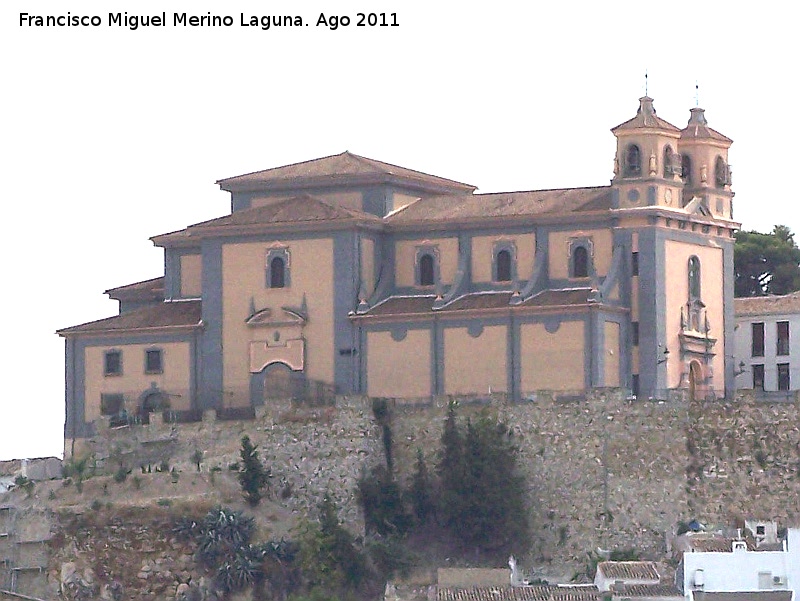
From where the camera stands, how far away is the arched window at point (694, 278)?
11994cm

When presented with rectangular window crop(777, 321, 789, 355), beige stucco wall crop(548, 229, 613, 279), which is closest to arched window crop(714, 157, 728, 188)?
beige stucco wall crop(548, 229, 613, 279)

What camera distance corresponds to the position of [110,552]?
380 feet

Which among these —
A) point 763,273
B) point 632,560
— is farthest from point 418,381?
point 763,273

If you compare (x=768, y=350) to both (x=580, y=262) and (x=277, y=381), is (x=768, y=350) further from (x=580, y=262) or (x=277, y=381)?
(x=277, y=381)

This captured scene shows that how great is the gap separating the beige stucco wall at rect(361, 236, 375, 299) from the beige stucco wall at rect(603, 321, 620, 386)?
7844 mm

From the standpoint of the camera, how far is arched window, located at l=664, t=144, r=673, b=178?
119 meters

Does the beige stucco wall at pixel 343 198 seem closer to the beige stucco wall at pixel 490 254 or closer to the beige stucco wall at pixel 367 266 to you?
the beige stucco wall at pixel 367 266

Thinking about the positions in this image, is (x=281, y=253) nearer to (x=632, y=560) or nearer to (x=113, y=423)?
(x=113, y=423)

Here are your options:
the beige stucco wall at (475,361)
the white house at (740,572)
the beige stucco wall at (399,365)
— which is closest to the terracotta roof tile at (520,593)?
the white house at (740,572)

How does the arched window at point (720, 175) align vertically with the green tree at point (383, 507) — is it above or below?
above

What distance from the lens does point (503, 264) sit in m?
120

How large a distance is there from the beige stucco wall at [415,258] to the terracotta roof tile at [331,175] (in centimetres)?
231

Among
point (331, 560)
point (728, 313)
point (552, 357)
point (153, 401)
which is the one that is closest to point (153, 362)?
point (153, 401)

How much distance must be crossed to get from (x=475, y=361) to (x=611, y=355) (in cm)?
398
